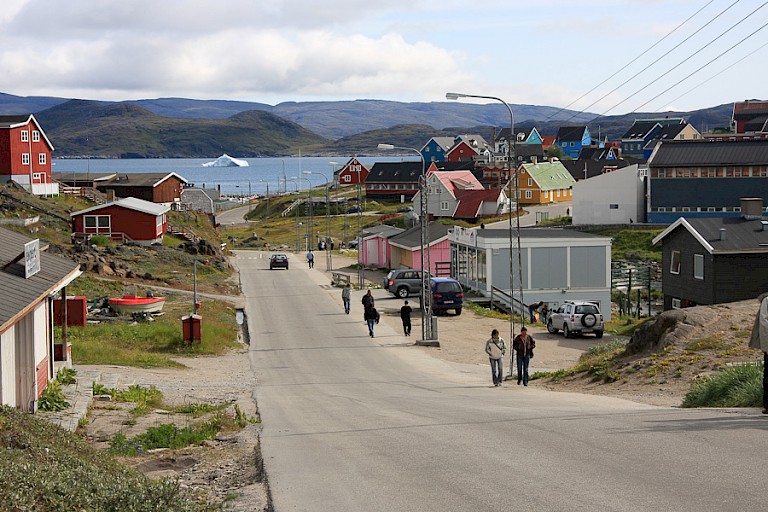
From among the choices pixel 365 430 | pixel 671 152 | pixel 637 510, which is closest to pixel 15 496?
pixel 637 510

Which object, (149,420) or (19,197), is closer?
(149,420)

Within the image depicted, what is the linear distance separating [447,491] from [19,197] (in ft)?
197

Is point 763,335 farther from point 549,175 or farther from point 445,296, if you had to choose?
point 549,175

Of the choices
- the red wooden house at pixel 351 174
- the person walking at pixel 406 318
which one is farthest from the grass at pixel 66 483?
the red wooden house at pixel 351 174

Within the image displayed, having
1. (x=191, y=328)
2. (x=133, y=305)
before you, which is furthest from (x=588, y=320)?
(x=133, y=305)

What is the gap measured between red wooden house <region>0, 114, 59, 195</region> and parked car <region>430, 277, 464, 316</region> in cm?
4263

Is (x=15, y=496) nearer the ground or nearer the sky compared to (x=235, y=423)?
nearer the sky

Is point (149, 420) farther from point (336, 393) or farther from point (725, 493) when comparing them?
point (725, 493)

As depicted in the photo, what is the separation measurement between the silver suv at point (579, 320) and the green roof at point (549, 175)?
78.4 metres

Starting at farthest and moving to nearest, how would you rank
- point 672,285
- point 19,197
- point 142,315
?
1. point 19,197
2. point 672,285
3. point 142,315

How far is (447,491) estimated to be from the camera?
372 inches

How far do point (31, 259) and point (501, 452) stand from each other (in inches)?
400

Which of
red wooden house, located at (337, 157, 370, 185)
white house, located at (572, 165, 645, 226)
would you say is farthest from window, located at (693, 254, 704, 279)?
red wooden house, located at (337, 157, 370, 185)

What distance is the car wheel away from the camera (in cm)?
3697
